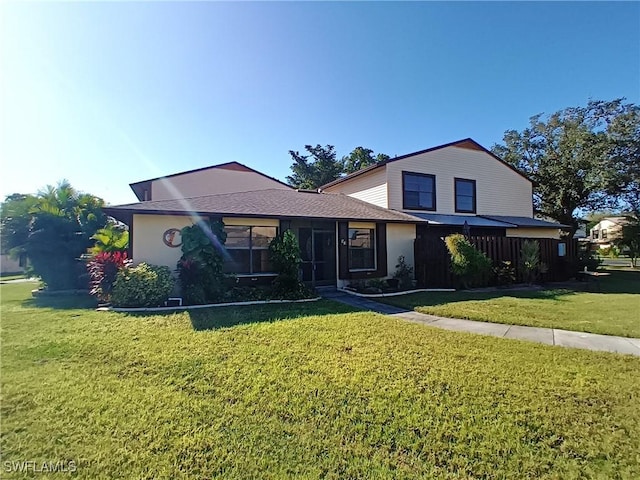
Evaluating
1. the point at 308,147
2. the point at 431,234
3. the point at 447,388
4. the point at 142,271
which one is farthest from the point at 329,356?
the point at 308,147

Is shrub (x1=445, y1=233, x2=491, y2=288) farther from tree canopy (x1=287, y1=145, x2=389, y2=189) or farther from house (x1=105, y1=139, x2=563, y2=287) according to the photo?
tree canopy (x1=287, y1=145, x2=389, y2=189)

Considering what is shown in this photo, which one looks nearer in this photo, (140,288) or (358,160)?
(140,288)

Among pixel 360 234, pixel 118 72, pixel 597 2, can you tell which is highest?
pixel 597 2

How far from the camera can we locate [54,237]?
13.4 m

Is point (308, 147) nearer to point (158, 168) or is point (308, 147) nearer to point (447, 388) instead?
point (158, 168)

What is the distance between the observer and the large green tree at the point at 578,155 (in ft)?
64.7

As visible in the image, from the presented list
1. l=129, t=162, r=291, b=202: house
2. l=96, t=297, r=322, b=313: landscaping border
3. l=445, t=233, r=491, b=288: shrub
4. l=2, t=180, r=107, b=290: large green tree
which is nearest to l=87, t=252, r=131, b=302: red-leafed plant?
l=96, t=297, r=322, b=313: landscaping border

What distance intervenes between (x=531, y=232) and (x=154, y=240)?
19514 millimetres

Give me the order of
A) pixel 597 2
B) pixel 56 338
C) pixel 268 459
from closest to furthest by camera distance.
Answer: pixel 268 459 → pixel 56 338 → pixel 597 2

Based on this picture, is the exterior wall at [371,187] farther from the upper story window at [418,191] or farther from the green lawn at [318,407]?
the green lawn at [318,407]

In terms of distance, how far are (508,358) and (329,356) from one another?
276 centimetres

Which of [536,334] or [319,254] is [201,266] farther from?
[536,334]

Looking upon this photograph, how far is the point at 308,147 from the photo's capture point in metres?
34.8

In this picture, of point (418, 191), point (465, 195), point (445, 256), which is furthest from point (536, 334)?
point (465, 195)
